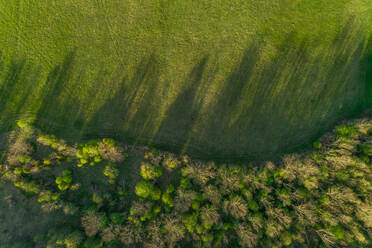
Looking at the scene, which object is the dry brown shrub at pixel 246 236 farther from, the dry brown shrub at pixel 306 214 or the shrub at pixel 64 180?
the shrub at pixel 64 180

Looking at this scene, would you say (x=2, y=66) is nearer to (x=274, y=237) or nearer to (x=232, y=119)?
(x=232, y=119)

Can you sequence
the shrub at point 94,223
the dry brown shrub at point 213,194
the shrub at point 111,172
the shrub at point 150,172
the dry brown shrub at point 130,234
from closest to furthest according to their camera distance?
the dry brown shrub at point 130,234 < the shrub at point 94,223 < the dry brown shrub at point 213,194 < the shrub at point 150,172 < the shrub at point 111,172

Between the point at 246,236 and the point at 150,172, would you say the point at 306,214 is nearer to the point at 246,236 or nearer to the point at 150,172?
the point at 246,236

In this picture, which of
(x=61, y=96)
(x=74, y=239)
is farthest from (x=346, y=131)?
(x=61, y=96)

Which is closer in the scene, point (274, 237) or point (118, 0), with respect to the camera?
point (274, 237)

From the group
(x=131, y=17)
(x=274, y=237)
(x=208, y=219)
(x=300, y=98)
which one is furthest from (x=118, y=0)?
(x=274, y=237)

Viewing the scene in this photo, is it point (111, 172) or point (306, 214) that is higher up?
point (306, 214)

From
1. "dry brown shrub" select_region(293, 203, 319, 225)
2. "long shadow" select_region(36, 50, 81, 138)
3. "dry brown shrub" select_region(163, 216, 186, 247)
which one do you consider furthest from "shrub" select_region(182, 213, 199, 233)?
"long shadow" select_region(36, 50, 81, 138)

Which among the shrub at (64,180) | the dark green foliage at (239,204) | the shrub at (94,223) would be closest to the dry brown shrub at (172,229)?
the dark green foliage at (239,204)
